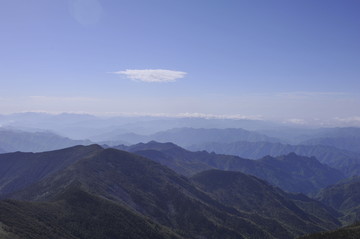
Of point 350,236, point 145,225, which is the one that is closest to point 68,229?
point 145,225

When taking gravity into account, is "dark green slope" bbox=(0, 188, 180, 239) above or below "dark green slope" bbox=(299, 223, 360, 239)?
below

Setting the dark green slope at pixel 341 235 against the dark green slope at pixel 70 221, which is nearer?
the dark green slope at pixel 341 235

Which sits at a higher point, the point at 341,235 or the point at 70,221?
the point at 341,235

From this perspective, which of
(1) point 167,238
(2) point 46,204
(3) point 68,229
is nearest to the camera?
(3) point 68,229

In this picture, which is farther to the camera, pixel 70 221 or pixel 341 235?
pixel 70 221

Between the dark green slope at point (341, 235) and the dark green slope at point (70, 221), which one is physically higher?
the dark green slope at point (341, 235)

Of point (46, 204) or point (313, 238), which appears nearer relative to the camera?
point (313, 238)

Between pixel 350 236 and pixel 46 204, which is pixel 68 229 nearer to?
pixel 46 204

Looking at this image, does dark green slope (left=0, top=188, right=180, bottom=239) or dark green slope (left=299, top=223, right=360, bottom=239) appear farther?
dark green slope (left=0, top=188, right=180, bottom=239)
